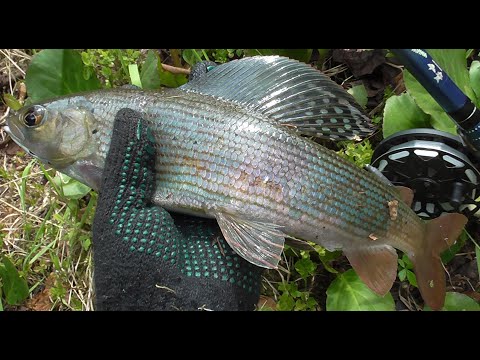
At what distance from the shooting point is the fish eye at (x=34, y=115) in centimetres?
302

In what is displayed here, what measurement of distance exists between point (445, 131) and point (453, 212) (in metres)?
0.54

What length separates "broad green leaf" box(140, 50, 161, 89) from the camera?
372 cm

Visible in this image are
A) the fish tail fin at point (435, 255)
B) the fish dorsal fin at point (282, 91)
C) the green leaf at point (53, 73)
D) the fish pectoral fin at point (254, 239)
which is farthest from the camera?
the green leaf at point (53, 73)

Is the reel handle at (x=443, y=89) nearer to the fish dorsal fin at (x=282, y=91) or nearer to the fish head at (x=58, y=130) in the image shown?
the fish dorsal fin at (x=282, y=91)

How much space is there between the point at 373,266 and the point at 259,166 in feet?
2.96

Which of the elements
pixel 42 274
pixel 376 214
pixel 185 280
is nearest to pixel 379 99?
pixel 376 214

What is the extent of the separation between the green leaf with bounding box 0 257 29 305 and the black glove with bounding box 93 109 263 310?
39.4 inches

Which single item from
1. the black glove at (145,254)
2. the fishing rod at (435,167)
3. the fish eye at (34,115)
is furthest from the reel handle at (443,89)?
the fish eye at (34,115)

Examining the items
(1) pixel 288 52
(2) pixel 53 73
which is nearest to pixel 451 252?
(1) pixel 288 52

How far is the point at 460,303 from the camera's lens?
339cm

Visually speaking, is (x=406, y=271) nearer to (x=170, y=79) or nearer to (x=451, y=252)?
(x=451, y=252)

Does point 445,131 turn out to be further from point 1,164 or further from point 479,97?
point 1,164

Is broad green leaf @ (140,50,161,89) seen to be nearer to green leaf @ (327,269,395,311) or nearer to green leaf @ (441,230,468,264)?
green leaf @ (327,269,395,311)

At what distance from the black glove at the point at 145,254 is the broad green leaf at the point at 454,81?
1629 mm
